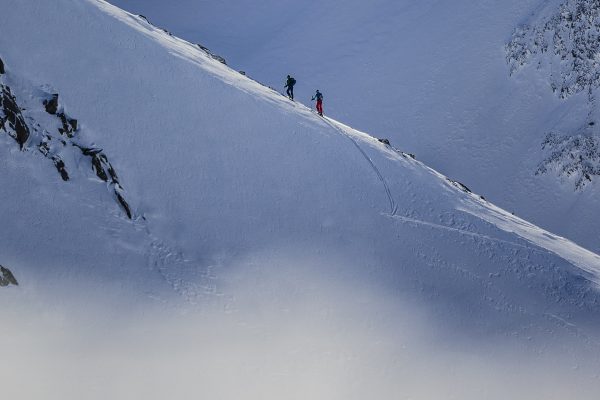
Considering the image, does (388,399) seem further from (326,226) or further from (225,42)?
(225,42)

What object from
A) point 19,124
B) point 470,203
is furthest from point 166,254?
point 470,203

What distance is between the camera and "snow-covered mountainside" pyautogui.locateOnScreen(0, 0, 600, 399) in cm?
1515

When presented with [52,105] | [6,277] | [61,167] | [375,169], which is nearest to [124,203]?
[61,167]

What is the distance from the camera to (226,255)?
18.9 meters

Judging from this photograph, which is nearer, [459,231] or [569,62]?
[459,231]

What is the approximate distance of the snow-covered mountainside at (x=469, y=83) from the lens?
1613 inches

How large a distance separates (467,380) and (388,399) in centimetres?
311

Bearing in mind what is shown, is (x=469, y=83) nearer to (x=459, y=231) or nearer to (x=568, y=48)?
(x=568, y=48)

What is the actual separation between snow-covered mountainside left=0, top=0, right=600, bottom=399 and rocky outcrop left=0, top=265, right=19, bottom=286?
5 cm

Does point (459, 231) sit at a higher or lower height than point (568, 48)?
lower

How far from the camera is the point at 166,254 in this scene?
17719mm

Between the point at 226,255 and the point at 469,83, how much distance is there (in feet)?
122

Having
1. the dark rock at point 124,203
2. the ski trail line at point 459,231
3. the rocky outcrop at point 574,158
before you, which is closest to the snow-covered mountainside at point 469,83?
the rocky outcrop at point 574,158

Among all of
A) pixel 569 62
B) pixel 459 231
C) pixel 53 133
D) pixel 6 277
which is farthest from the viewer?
pixel 569 62
